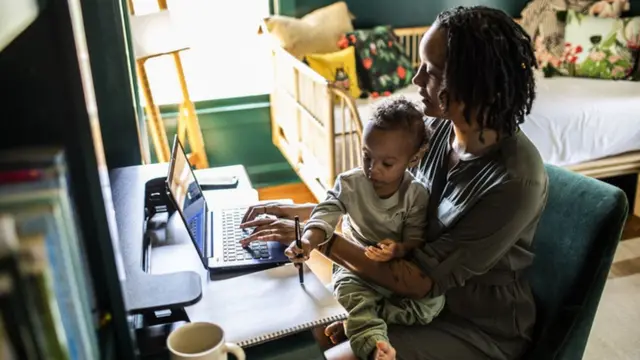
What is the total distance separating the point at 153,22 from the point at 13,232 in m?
2.37

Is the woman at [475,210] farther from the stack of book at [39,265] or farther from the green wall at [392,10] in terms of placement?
the green wall at [392,10]

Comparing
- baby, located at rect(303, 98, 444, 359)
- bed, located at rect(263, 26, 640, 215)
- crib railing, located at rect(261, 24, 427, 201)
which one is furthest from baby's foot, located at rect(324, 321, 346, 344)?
bed, located at rect(263, 26, 640, 215)

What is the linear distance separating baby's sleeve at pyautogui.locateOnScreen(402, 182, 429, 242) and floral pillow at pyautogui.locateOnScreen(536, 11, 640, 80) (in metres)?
2.53

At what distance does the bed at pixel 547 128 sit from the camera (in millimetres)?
2682

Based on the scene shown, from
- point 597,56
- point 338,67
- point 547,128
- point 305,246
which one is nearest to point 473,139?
point 305,246

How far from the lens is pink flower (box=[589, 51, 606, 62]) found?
3.40m

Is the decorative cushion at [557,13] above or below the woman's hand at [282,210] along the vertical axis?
above

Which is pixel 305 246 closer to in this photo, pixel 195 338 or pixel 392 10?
pixel 195 338

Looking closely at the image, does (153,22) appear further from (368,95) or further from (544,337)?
(544,337)

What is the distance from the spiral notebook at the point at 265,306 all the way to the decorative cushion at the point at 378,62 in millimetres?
2117

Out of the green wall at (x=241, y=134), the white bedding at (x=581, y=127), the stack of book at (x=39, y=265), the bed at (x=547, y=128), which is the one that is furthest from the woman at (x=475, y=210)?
the green wall at (x=241, y=134)

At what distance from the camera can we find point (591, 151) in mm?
2900

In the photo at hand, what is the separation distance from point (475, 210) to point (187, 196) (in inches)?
24.3

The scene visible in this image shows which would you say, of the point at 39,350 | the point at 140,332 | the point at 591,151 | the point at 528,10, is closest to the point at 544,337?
the point at 140,332
